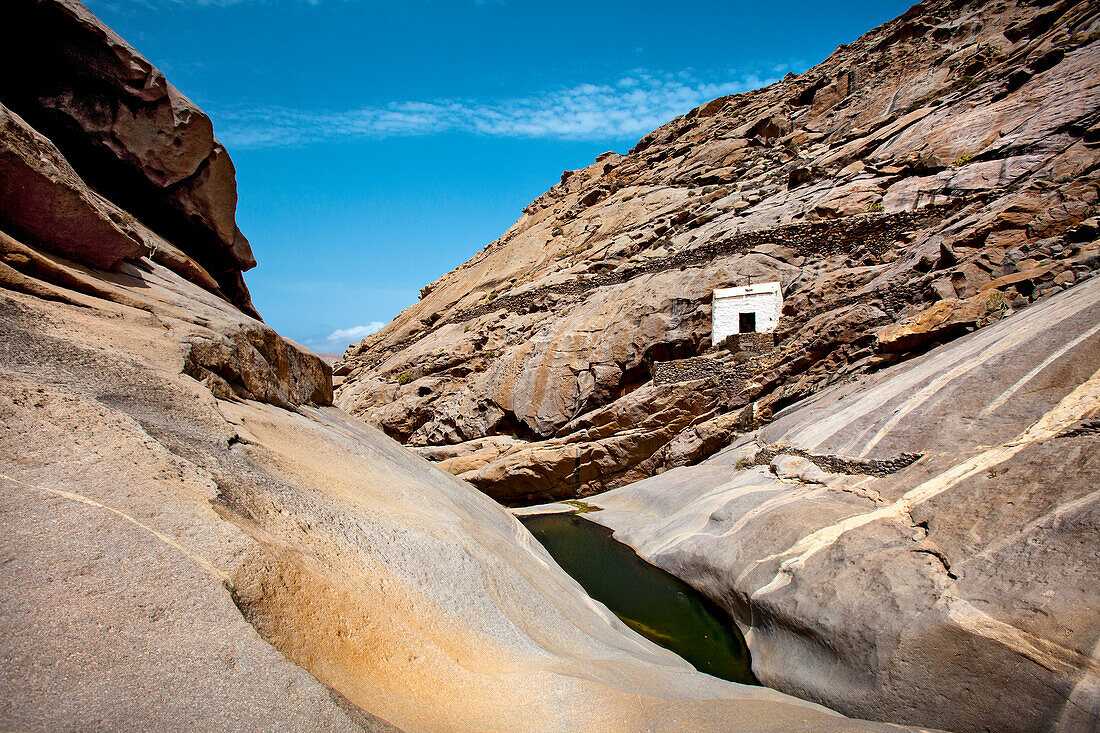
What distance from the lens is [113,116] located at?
A: 29.5 feet

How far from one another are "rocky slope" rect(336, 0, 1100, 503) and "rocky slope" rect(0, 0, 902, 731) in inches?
384

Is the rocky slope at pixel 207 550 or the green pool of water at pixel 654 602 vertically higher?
the rocky slope at pixel 207 550

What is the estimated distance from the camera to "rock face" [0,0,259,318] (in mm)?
8219

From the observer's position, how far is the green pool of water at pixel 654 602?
319 inches

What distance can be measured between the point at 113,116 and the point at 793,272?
67.5 ft

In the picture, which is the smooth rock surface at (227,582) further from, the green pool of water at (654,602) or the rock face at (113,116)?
the rock face at (113,116)

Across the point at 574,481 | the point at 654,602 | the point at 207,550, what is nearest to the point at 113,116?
the point at 207,550

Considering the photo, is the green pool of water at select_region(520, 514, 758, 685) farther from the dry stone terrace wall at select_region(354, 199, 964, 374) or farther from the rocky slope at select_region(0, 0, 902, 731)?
the dry stone terrace wall at select_region(354, 199, 964, 374)

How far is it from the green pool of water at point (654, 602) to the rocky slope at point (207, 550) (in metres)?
1.06

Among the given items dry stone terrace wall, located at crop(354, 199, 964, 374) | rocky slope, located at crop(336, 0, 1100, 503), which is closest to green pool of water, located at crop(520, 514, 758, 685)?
rocky slope, located at crop(336, 0, 1100, 503)

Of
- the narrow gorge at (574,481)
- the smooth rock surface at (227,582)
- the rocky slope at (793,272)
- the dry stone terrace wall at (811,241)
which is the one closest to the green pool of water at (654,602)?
the narrow gorge at (574,481)

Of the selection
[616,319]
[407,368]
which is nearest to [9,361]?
[616,319]

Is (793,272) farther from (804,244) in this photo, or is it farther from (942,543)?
(942,543)

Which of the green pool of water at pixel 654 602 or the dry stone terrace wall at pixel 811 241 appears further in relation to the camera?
the dry stone terrace wall at pixel 811 241
